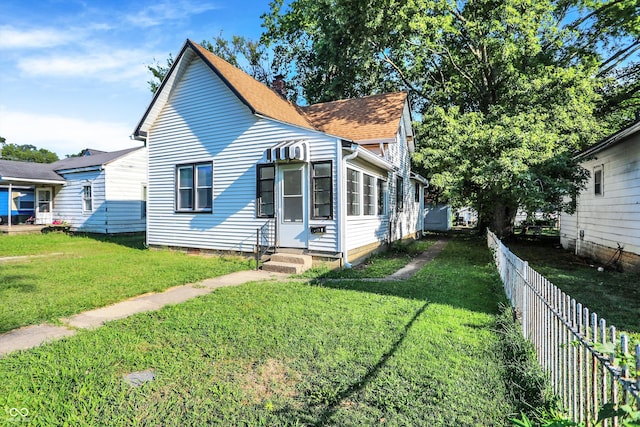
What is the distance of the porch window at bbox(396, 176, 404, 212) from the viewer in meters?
14.6

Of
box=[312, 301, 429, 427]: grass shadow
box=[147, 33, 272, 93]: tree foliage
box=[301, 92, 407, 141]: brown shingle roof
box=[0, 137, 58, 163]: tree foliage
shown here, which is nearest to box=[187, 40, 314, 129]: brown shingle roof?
box=[301, 92, 407, 141]: brown shingle roof

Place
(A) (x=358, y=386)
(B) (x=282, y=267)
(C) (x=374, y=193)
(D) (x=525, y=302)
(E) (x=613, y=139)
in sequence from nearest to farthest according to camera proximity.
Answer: (A) (x=358, y=386), (D) (x=525, y=302), (E) (x=613, y=139), (B) (x=282, y=267), (C) (x=374, y=193)

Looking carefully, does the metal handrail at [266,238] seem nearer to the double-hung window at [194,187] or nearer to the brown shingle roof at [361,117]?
the double-hung window at [194,187]

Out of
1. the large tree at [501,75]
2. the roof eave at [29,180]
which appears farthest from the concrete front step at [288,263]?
the roof eave at [29,180]

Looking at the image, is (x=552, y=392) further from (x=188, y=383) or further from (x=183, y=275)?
(x=183, y=275)

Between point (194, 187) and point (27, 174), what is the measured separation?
12850mm

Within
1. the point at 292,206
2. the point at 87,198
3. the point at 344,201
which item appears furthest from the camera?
the point at 87,198

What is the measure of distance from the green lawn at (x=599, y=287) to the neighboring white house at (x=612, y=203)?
0.62 meters

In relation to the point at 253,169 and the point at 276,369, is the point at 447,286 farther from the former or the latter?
the point at 253,169

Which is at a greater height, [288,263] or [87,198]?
[87,198]

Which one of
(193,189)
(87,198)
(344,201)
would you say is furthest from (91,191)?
(344,201)

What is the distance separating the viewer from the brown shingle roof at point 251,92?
33.3ft

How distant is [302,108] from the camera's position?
630 inches

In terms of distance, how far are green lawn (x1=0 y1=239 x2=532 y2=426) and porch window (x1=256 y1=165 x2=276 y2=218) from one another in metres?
4.57
